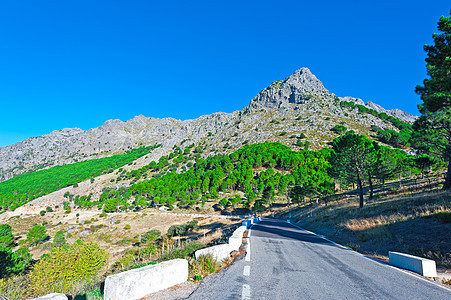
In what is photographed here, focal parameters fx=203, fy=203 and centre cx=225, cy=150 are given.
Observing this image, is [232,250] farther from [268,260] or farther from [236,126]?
[236,126]

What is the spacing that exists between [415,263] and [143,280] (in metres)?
8.54

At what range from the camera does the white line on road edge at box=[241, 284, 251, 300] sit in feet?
14.7

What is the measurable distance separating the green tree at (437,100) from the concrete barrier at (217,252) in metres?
17.8

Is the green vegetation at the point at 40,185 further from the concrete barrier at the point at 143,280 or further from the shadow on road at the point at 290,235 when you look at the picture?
the concrete barrier at the point at 143,280

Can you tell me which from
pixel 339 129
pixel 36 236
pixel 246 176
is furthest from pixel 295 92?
pixel 36 236

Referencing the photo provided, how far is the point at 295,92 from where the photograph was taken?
173 metres

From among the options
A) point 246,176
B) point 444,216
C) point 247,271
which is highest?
point 246,176

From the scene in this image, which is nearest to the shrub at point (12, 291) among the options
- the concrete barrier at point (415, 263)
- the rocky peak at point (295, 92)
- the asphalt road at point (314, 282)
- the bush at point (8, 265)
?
the asphalt road at point (314, 282)

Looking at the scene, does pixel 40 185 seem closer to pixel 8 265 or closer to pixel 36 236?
pixel 36 236

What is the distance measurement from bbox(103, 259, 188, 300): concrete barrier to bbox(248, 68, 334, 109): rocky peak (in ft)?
576

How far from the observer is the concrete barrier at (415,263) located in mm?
6379

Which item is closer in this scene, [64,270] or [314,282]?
[314,282]

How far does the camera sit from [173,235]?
44.1 meters

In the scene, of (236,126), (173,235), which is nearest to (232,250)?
(173,235)
